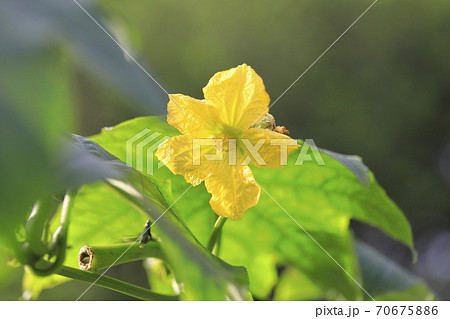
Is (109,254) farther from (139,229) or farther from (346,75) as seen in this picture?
(346,75)

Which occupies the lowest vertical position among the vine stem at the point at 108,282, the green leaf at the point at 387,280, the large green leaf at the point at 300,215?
the green leaf at the point at 387,280

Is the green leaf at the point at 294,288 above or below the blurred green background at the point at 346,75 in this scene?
above

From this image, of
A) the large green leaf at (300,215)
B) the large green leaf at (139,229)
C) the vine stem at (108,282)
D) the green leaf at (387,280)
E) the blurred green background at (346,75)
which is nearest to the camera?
the large green leaf at (139,229)

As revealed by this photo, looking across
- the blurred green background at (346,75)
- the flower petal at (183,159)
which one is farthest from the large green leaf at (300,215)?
the blurred green background at (346,75)

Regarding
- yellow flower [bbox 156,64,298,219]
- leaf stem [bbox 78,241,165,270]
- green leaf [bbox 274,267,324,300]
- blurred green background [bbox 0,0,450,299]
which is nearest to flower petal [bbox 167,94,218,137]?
yellow flower [bbox 156,64,298,219]

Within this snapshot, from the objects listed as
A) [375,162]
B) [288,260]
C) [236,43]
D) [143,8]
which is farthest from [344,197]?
[143,8]

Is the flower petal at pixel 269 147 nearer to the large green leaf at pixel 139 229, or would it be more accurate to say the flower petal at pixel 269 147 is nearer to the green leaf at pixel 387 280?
the large green leaf at pixel 139 229
